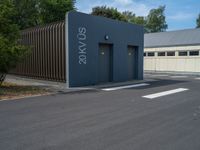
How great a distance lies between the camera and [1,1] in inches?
484

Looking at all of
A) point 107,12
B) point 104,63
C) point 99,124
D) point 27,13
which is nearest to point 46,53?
point 104,63

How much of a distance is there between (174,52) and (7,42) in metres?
19.3

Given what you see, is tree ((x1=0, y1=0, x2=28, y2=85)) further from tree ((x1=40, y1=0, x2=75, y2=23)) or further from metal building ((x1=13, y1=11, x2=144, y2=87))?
tree ((x1=40, y1=0, x2=75, y2=23))

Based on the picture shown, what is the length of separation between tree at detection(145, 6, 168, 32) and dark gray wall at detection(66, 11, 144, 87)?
42718 millimetres

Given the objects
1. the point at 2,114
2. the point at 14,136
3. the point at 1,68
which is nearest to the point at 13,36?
the point at 1,68

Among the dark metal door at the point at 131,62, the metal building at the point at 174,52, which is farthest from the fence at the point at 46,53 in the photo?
the metal building at the point at 174,52

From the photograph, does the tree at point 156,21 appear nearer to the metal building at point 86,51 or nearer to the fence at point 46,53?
the metal building at point 86,51

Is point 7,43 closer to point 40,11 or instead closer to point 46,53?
point 46,53

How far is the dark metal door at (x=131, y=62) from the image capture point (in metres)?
17.0

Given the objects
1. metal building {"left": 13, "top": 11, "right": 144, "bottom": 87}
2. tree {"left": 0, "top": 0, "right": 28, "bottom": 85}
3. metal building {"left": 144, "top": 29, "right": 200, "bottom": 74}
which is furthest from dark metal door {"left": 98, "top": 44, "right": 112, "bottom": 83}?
metal building {"left": 144, "top": 29, "right": 200, "bottom": 74}

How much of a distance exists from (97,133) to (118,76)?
1078 centimetres

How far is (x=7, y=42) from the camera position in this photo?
1152cm

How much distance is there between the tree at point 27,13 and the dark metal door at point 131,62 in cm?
1330

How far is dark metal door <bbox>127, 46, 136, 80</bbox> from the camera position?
17000 millimetres
